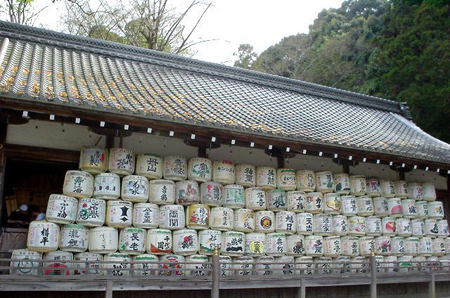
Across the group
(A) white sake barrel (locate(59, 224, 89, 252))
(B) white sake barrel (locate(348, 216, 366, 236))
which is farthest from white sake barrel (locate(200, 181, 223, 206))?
(B) white sake barrel (locate(348, 216, 366, 236))

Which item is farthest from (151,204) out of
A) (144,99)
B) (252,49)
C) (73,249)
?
(252,49)

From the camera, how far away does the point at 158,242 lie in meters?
7.80

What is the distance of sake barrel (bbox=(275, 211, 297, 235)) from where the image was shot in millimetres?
9141

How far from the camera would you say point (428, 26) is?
20.7m

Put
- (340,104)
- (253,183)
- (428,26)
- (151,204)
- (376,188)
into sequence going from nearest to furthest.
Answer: (151,204) → (253,183) → (376,188) → (340,104) → (428,26)

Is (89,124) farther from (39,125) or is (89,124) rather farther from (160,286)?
(160,286)

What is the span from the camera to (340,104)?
15.0m

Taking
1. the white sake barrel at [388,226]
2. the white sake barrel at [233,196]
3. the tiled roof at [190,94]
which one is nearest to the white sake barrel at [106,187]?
the tiled roof at [190,94]

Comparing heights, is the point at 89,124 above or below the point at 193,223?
above

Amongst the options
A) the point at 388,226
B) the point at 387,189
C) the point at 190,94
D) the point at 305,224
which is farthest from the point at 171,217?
the point at 387,189

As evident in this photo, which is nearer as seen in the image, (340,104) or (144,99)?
(144,99)

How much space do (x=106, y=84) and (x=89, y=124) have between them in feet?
6.35

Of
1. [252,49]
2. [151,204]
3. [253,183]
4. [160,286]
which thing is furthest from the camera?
[252,49]

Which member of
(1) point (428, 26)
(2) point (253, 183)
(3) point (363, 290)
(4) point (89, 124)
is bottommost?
(3) point (363, 290)
